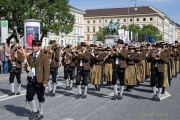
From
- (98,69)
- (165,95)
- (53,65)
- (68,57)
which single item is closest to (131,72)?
(98,69)

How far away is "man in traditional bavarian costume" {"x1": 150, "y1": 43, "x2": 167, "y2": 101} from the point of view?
43.6 feet

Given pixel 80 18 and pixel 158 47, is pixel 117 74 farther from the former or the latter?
pixel 80 18

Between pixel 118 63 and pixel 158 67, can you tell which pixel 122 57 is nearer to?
pixel 118 63

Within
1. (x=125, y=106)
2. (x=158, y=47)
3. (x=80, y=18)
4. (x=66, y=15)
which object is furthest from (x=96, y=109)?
(x=80, y=18)

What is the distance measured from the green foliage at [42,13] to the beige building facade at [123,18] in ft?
271

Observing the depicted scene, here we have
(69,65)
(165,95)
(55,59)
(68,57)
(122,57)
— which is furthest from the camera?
(68,57)

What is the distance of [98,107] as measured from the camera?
11867 millimetres

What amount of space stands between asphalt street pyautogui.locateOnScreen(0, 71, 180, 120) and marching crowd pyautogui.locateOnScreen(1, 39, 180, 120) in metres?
0.42

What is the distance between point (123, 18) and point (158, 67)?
13821cm

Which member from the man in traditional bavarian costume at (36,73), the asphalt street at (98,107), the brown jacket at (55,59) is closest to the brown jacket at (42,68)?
the man in traditional bavarian costume at (36,73)

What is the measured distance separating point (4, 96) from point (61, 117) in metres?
4.54

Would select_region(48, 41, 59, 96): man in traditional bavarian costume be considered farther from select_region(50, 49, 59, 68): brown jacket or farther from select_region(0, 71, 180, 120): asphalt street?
select_region(0, 71, 180, 120): asphalt street

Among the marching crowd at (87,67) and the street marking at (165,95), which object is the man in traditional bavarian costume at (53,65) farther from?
the street marking at (165,95)

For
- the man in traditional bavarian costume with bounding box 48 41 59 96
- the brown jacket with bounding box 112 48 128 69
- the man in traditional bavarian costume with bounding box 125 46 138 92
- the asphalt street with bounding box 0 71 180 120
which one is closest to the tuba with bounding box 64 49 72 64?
the man in traditional bavarian costume with bounding box 48 41 59 96
